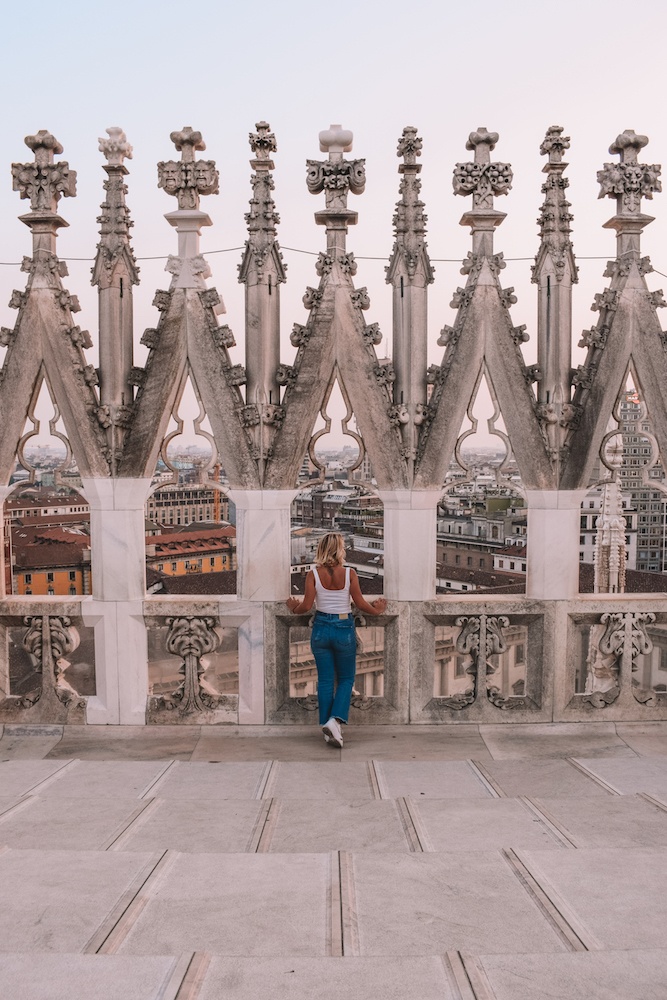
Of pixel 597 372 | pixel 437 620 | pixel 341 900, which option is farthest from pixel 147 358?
pixel 341 900

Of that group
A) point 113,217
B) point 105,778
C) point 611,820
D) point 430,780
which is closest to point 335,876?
point 611,820

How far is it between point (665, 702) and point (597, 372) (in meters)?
2.74

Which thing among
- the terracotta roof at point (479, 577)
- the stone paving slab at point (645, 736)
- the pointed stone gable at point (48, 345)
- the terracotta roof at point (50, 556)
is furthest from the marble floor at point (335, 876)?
the terracotta roof at point (50, 556)

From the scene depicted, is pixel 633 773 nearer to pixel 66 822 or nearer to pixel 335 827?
pixel 335 827

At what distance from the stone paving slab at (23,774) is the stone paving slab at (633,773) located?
3.68m

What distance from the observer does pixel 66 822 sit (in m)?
4.70

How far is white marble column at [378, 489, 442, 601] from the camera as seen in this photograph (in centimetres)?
688

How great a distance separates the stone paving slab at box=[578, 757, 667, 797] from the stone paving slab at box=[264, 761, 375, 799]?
157 centimetres

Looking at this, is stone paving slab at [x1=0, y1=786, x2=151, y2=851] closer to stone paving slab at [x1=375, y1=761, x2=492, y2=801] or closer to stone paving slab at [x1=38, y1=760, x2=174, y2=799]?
stone paving slab at [x1=38, y1=760, x2=174, y2=799]

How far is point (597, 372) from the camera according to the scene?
22.5 ft

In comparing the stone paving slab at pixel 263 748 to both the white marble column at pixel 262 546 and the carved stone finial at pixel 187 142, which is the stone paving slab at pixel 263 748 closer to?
the white marble column at pixel 262 546

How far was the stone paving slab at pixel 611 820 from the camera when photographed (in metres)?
4.34

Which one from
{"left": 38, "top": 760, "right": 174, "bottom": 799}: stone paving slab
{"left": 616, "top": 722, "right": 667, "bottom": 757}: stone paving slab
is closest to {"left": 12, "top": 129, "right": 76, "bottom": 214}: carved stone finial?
{"left": 38, "top": 760, "right": 174, "bottom": 799}: stone paving slab

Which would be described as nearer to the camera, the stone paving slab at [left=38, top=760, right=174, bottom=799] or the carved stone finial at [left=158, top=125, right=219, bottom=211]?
the stone paving slab at [left=38, top=760, right=174, bottom=799]
